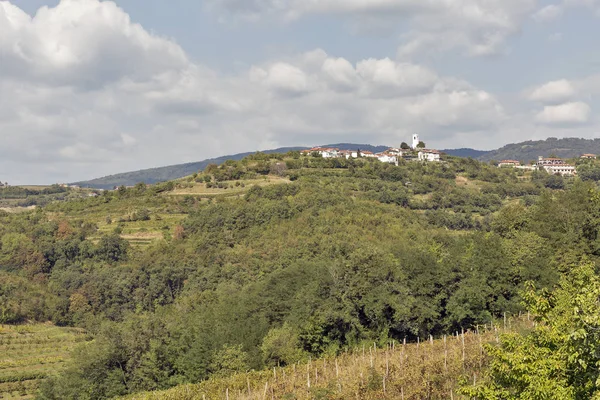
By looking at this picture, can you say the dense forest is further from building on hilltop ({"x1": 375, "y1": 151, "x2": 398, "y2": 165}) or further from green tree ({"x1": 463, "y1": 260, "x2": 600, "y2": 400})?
green tree ({"x1": 463, "y1": 260, "x2": 600, "y2": 400})

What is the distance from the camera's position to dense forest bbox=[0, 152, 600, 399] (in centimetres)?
3966

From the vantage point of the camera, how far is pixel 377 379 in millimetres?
22484

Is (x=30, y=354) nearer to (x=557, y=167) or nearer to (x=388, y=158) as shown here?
(x=388, y=158)

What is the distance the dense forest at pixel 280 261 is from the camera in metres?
39.7

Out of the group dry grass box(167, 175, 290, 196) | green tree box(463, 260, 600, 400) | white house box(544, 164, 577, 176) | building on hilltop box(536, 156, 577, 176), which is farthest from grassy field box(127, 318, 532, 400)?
white house box(544, 164, 577, 176)

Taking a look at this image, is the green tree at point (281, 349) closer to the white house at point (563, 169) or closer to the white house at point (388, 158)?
the white house at point (388, 158)

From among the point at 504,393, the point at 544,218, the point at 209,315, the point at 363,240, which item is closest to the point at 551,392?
the point at 504,393

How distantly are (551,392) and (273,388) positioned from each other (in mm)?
19217

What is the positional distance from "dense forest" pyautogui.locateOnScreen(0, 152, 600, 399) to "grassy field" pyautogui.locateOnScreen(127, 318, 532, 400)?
5.69 metres

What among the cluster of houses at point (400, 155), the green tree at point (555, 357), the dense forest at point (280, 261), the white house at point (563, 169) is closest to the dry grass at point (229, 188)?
the dense forest at point (280, 261)

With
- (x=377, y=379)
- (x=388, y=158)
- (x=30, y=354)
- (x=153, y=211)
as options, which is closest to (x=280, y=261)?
(x=30, y=354)

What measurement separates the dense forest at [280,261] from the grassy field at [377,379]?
569 cm

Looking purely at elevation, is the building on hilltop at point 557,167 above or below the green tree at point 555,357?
above

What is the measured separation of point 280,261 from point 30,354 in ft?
125
